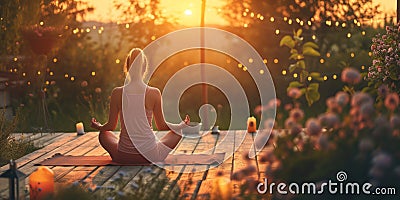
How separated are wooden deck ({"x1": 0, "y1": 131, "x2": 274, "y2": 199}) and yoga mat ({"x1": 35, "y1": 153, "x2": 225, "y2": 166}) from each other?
0.31 ft

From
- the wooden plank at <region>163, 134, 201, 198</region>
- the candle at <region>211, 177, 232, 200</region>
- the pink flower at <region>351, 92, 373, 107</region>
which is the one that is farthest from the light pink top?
the pink flower at <region>351, 92, 373, 107</region>

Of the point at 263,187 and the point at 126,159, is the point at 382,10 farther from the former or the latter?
the point at 263,187

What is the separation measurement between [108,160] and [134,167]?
37 cm

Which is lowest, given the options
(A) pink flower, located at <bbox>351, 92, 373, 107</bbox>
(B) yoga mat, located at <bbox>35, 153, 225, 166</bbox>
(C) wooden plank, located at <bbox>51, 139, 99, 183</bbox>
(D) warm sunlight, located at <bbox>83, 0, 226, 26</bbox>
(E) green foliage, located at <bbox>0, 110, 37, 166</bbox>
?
(C) wooden plank, located at <bbox>51, 139, 99, 183</bbox>

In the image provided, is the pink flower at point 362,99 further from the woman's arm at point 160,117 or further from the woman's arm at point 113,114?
the woman's arm at point 113,114

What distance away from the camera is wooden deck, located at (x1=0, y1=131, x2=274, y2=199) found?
15.6 ft

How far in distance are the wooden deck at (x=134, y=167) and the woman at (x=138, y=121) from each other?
151mm

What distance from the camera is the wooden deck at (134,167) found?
4.75 m

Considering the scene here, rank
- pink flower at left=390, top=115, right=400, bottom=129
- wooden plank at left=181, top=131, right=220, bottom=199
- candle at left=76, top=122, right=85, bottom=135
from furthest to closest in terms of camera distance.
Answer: candle at left=76, top=122, right=85, bottom=135 → wooden plank at left=181, top=131, right=220, bottom=199 → pink flower at left=390, top=115, right=400, bottom=129

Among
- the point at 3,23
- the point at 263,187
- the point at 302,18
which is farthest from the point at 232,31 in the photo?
the point at 263,187

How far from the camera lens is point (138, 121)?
18.4 feet

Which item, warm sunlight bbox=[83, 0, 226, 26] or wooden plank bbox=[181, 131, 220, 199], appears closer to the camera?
wooden plank bbox=[181, 131, 220, 199]

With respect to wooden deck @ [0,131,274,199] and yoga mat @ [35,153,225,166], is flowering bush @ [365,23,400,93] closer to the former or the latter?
wooden deck @ [0,131,274,199]

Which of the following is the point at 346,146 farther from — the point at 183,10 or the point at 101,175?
the point at 183,10
